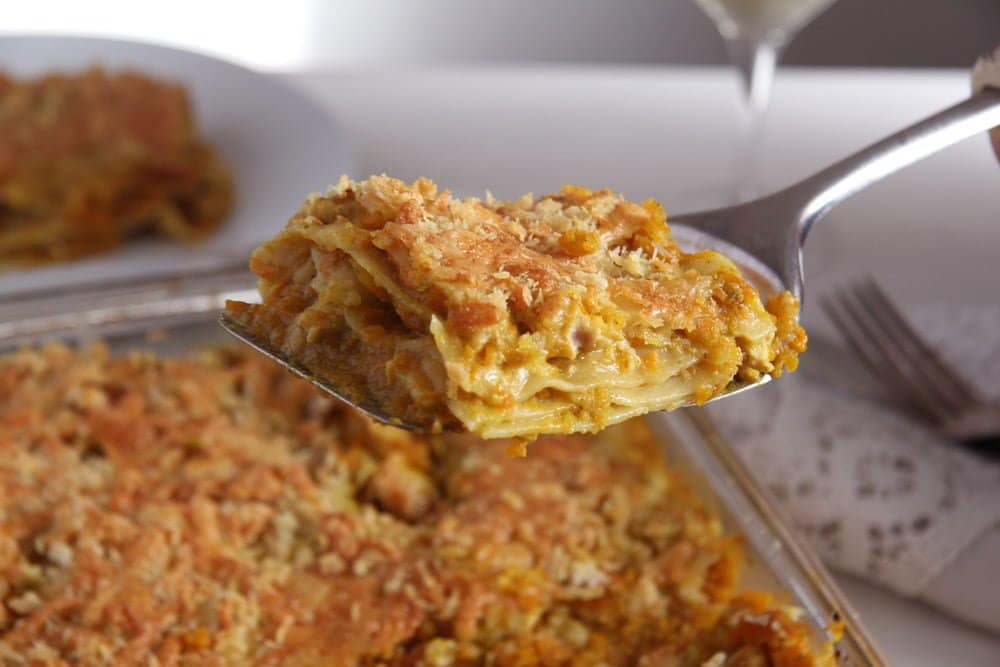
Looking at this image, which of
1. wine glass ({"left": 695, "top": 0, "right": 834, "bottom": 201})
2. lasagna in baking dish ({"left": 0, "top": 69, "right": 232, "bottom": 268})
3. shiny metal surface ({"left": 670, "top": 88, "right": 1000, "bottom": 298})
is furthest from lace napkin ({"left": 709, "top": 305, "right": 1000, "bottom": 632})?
lasagna in baking dish ({"left": 0, "top": 69, "right": 232, "bottom": 268})

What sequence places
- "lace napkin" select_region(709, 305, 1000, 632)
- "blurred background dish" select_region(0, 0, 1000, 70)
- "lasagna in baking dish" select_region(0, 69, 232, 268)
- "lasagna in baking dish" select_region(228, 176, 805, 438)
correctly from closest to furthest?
"lasagna in baking dish" select_region(228, 176, 805, 438) → "lace napkin" select_region(709, 305, 1000, 632) → "lasagna in baking dish" select_region(0, 69, 232, 268) → "blurred background dish" select_region(0, 0, 1000, 70)

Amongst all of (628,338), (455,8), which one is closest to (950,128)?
(628,338)

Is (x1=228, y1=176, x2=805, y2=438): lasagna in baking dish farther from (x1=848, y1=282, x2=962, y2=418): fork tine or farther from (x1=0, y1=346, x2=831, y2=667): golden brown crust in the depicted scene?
(x1=848, y1=282, x2=962, y2=418): fork tine

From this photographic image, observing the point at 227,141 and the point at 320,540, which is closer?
the point at 320,540

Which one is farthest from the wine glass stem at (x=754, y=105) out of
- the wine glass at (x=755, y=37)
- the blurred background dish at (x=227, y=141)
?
the blurred background dish at (x=227, y=141)

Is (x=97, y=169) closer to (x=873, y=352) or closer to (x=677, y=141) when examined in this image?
(x=677, y=141)

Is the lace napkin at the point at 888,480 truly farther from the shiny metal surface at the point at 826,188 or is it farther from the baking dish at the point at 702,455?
the shiny metal surface at the point at 826,188

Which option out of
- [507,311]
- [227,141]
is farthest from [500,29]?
[507,311]
